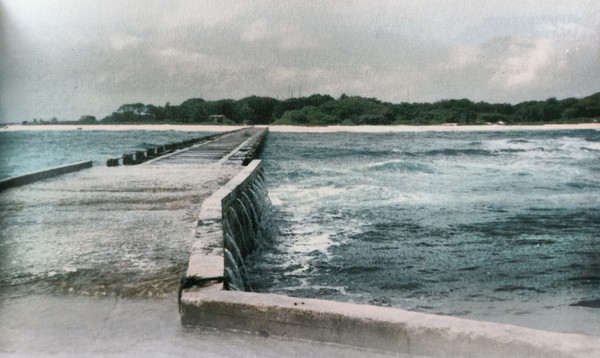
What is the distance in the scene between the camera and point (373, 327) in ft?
10.2

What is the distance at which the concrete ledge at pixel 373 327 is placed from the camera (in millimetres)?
2785

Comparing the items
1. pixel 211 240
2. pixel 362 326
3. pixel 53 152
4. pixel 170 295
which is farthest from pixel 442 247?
pixel 53 152

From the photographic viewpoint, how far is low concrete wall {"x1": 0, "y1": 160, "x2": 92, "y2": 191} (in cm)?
917

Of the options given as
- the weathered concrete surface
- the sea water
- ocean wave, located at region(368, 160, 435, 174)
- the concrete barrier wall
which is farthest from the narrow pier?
ocean wave, located at region(368, 160, 435, 174)

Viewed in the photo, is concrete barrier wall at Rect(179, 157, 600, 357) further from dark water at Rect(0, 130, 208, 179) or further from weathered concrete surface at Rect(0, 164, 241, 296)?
dark water at Rect(0, 130, 208, 179)

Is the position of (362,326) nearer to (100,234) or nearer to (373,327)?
(373,327)

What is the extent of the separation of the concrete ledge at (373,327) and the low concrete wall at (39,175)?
23.0 feet

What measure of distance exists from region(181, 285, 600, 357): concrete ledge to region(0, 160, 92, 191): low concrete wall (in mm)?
7021

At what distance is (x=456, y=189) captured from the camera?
1722 centimetres

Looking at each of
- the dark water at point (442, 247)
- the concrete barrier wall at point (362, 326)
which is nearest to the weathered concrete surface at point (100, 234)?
the concrete barrier wall at point (362, 326)

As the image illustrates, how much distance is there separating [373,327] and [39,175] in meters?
9.38

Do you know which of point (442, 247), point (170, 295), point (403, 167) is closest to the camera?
point (170, 295)

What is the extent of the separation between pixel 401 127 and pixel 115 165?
80.1 meters

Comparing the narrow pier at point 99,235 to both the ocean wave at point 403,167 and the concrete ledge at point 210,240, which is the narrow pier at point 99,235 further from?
the ocean wave at point 403,167
